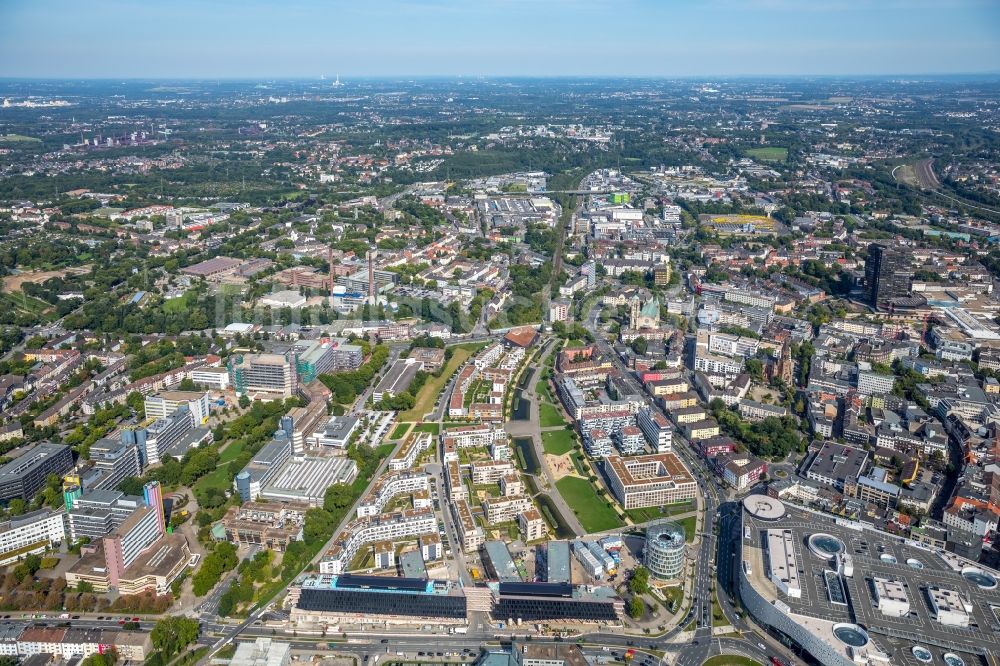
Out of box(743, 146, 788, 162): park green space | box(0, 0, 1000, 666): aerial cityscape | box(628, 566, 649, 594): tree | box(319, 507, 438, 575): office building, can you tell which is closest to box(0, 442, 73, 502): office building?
box(0, 0, 1000, 666): aerial cityscape

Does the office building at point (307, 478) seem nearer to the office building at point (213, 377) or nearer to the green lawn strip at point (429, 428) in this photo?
the green lawn strip at point (429, 428)

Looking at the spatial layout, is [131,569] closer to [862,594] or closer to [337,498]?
[337,498]

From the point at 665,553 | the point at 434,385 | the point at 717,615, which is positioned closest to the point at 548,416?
the point at 434,385

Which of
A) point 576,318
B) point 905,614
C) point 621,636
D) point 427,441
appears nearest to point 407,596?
point 621,636

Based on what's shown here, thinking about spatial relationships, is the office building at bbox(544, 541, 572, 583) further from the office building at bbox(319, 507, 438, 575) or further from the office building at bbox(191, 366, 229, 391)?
the office building at bbox(191, 366, 229, 391)

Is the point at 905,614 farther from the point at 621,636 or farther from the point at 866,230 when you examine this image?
the point at 866,230

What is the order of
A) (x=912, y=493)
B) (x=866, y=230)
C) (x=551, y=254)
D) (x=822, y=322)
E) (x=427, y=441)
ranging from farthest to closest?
(x=866, y=230)
(x=551, y=254)
(x=822, y=322)
(x=427, y=441)
(x=912, y=493)

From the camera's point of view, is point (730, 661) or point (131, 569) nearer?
point (730, 661)
